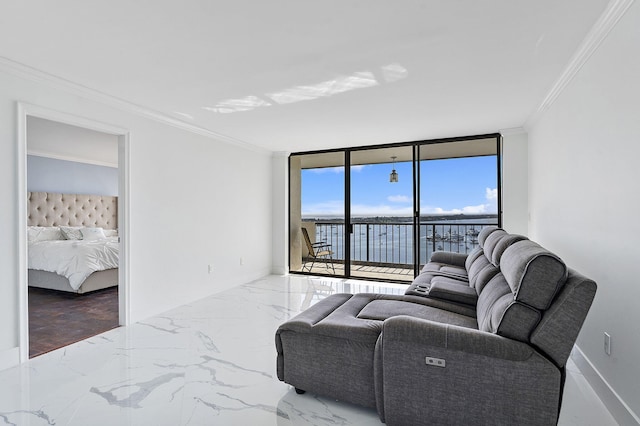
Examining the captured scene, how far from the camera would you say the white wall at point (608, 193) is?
177 cm

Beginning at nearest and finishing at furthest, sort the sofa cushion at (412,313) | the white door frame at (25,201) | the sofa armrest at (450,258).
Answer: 1. the sofa cushion at (412,313)
2. the white door frame at (25,201)
3. the sofa armrest at (450,258)

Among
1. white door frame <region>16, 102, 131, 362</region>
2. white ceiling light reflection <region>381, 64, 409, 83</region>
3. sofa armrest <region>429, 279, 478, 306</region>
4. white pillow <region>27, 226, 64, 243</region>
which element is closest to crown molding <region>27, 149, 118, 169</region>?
white pillow <region>27, 226, 64, 243</region>

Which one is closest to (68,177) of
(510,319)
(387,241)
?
(387,241)

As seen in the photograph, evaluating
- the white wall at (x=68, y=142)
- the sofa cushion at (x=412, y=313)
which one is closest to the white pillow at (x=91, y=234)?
the white wall at (x=68, y=142)

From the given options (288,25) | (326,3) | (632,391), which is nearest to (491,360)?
(632,391)

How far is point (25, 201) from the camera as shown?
276 centimetres

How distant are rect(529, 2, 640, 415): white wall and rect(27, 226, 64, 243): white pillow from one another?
7126 millimetres

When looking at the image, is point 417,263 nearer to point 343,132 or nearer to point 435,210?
point 435,210

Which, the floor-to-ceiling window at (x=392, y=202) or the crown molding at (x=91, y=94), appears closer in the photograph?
the crown molding at (x=91, y=94)

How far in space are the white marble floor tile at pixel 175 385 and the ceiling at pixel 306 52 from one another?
2.32 meters

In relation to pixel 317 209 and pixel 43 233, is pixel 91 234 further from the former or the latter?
pixel 317 209

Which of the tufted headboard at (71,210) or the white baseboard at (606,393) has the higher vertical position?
the tufted headboard at (71,210)

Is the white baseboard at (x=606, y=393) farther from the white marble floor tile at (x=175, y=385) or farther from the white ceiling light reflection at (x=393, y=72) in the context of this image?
the white ceiling light reflection at (x=393, y=72)

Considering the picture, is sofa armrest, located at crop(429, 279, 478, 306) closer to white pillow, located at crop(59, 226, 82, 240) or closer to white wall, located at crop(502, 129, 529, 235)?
white wall, located at crop(502, 129, 529, 235)
